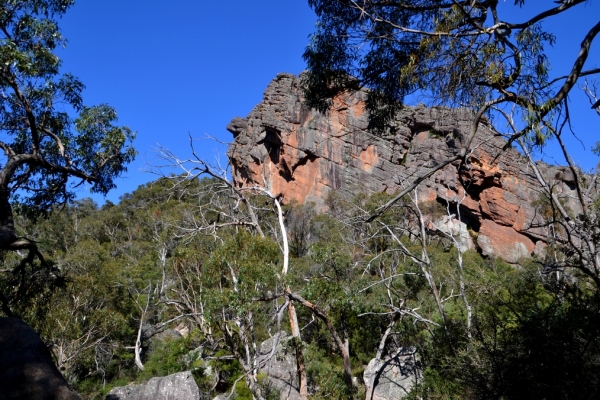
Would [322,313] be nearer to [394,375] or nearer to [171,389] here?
[394,375]

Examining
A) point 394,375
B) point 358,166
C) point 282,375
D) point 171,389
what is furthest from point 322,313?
point 358,166

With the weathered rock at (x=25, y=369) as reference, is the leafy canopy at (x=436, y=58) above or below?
above

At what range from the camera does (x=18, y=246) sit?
5.24 m

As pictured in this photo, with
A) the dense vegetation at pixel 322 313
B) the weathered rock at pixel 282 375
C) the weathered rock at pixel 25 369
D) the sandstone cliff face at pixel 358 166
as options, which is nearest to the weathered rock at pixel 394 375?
the dense vegetation at pixel 322 313

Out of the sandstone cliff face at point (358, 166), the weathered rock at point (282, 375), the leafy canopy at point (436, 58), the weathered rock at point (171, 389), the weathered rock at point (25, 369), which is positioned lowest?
the weathered rock at point (25, 369)

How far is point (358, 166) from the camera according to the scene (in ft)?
133

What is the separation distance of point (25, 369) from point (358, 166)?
3769cm

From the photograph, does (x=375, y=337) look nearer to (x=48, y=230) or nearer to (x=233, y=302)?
(x=233, y=302)

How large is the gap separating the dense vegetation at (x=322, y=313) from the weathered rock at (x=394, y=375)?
1.80 feet

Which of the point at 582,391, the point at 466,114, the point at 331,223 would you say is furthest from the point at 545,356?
the point at 331,223

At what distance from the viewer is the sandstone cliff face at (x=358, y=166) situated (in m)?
36.6

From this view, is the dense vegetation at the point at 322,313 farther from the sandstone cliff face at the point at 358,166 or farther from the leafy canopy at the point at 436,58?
the sandstone cliff face at the point at 358,166

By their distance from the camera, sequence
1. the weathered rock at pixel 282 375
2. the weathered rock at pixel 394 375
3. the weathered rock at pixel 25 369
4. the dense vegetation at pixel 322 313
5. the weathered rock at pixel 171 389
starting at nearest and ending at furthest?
the weathered rock at pixel 25 369 < the dense vegetation at pixel 322 313 < the weathered rock at pixel 394 375 < the weathered rock at pixel 282 375 < the weathered rock at pixel 171 389

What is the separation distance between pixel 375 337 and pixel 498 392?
9027 millimetres
